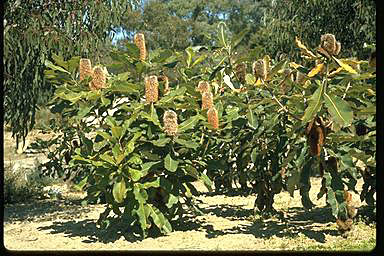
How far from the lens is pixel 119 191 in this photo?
538cm

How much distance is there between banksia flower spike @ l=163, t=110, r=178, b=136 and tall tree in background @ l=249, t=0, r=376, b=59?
16.2 feet

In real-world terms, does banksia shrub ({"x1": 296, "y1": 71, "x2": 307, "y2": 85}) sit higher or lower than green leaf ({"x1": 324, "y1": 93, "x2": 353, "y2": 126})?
higher

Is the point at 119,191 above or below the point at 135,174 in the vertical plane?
below

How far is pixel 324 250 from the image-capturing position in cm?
509

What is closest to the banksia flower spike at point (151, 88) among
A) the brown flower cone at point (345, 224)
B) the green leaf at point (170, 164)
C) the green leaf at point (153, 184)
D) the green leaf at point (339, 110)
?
the green leaf at point (170, 164)

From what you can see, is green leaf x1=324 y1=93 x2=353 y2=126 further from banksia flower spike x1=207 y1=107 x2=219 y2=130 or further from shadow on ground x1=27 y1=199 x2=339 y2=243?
shadow on ground x1=27 y1=199 x2=339 y2=243

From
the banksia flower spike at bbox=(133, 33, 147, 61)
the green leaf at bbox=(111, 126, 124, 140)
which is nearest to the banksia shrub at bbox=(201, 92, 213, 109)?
the banksia flower spike at bbox=(133, 33, 147, 61)

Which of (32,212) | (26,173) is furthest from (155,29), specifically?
(32,212)

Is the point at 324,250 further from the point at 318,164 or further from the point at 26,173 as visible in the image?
the point at 26,173

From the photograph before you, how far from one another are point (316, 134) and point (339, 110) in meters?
0.55

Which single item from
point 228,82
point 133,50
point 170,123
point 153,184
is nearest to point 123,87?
point 133,50

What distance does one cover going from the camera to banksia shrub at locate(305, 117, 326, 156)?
4.91m

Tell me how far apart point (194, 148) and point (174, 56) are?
4.16ft

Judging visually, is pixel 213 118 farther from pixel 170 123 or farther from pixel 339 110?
pixel 339 110
